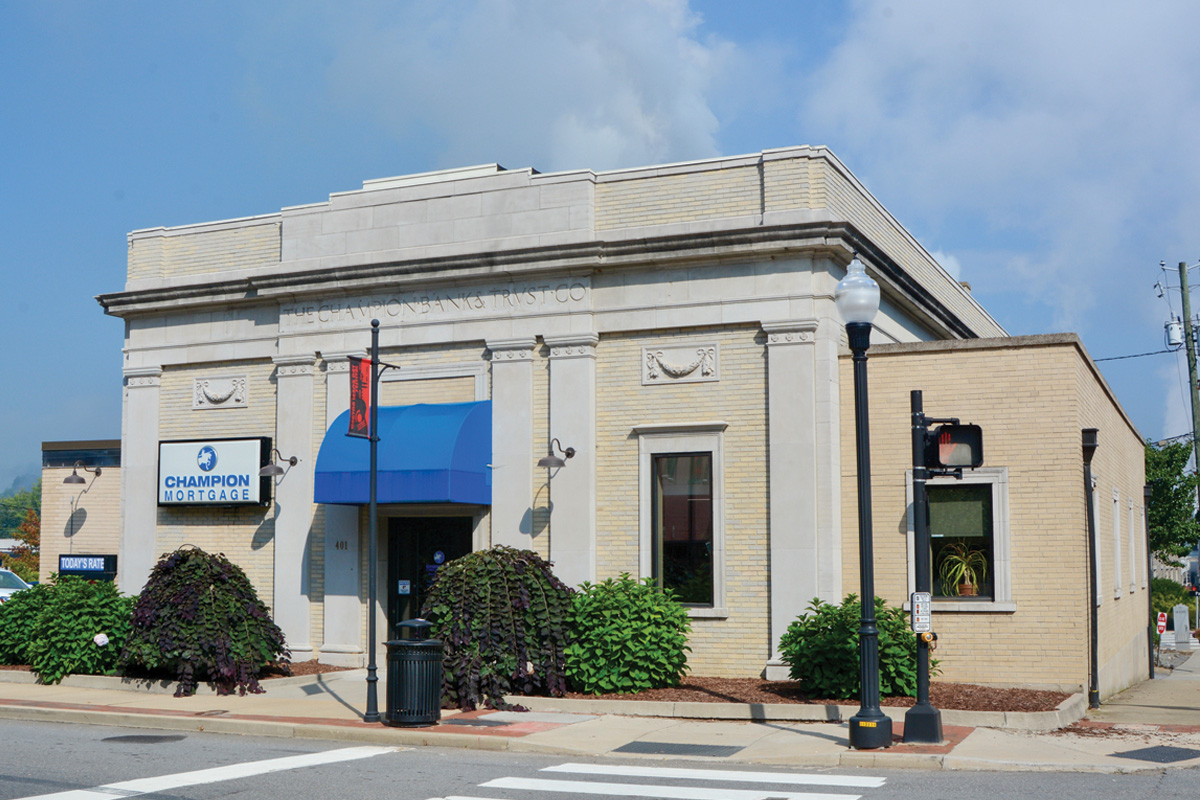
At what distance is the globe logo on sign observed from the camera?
21.8m

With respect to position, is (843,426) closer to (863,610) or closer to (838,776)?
(863,610)

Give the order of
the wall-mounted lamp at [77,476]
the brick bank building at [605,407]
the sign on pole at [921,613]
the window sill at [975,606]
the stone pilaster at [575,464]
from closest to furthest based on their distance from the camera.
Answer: the sign on pole at [921,613] → the window sill at [975,606] → the brick bank building at [605,407] → the stone pilaster at [575,464] → the wall-mounted lamp at [77,476]

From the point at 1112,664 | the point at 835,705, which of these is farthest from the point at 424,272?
the point at 1112,664

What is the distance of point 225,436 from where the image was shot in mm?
22062

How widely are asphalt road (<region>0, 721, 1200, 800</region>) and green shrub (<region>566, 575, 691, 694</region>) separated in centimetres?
344

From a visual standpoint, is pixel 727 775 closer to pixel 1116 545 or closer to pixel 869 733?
pixel 869 733

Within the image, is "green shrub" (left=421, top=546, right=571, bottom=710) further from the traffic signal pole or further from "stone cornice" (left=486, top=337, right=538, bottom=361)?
the traffic signal pole

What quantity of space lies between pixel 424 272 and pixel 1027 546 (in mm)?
10500

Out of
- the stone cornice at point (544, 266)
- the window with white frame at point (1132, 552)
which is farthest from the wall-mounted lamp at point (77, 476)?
the window with white frame at point (1132, 552)

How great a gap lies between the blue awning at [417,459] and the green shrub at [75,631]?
12.1ft

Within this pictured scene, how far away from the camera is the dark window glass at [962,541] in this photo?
1745 cm

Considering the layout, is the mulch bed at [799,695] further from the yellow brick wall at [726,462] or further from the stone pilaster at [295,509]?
the stone pilaster at [295,509]

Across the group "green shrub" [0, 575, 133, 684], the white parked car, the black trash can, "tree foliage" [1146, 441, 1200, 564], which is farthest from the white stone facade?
"tree foliage" [1146, 441, 1200, 564]

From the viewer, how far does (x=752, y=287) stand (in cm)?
1844
